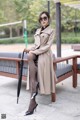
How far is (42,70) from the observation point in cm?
334

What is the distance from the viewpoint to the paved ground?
3.22 meters

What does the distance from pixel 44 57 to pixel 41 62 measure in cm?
9

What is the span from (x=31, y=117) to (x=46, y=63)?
2.64ft

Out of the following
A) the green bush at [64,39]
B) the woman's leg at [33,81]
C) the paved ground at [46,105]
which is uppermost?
the green bush at [64,39]

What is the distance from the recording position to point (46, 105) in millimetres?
3662

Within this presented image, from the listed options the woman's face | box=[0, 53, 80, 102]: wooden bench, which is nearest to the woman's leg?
the woman's face

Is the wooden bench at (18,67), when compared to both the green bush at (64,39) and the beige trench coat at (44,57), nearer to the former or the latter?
the beige trench coat at (44,57)

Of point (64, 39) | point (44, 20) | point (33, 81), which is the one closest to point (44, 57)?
point (33, 81)

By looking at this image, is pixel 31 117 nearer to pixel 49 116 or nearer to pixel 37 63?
→ pixel 49 116

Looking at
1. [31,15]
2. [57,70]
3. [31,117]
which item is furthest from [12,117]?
[31,15]

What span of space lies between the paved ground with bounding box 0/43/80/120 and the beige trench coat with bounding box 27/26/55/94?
326mm

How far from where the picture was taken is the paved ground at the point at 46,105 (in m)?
3.22

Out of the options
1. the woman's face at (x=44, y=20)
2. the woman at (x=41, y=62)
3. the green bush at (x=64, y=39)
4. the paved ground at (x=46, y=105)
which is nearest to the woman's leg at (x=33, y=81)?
the woman at (x=41, y=62)

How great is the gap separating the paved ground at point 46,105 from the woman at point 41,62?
0.60ft
